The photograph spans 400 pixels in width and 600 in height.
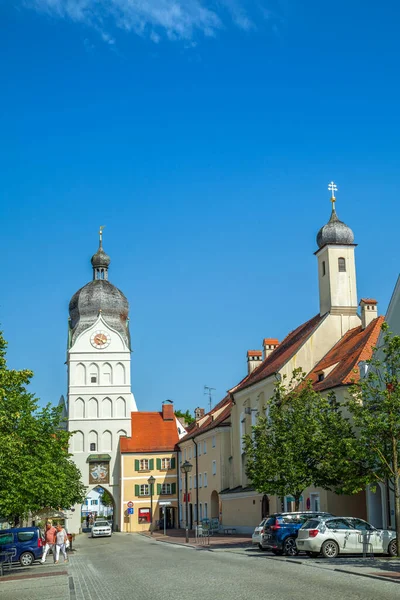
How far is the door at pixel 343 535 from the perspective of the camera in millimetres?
27344

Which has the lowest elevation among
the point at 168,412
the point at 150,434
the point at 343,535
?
the point at 343,535

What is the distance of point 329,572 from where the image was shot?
71.5 ft

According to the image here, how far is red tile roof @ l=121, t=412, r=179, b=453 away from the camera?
85662 mm

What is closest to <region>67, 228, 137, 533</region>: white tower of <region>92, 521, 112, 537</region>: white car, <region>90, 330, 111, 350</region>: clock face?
<region>90, 330, 111, 350</region>: clock face

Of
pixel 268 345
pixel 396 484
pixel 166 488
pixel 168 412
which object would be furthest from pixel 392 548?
pixel 168 412

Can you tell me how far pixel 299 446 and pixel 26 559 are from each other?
12.6 m

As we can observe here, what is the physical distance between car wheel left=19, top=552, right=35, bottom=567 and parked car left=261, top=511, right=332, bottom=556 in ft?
33.7

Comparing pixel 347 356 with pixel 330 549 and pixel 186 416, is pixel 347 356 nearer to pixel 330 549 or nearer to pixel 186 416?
pixel 330 549

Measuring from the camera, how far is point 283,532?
99.5 ft

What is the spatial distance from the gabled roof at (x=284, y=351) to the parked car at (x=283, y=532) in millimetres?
19078

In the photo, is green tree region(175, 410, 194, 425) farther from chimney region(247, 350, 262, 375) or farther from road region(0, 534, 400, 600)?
road region(0, 534, 400, 600)

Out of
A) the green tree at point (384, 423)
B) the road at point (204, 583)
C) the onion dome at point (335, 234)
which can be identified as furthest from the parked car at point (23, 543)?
the onion dome at point (335, 234)

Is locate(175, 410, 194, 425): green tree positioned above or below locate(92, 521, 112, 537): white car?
above

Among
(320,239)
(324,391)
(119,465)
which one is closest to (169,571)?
(324,391)
